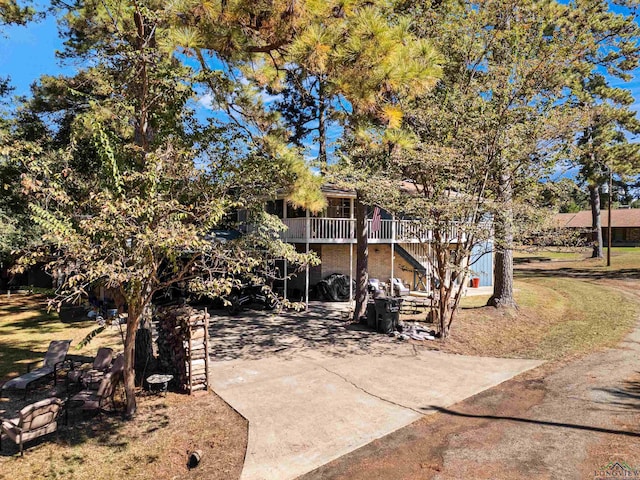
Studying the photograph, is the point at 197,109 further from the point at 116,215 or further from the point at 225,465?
the point at 225,465

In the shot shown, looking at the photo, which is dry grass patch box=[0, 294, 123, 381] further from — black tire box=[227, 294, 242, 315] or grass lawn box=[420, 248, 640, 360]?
grass lawn box=[420, 248, 640, 360]

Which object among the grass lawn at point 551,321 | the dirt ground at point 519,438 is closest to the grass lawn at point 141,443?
the dirt ground at point 519,438

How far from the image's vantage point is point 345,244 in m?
19.4

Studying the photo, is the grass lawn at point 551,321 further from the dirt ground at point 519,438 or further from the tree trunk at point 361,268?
the tree trunk at point 361,268

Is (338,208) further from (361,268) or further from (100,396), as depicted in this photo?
(100,396)


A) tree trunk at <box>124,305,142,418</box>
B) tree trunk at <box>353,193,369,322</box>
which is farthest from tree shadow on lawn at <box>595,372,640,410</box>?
tree trunk at <box>124,305,142,418</box>

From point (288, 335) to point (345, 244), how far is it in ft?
26.5

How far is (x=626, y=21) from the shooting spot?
51.4 feet

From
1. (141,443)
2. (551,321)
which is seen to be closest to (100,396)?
(141,443)

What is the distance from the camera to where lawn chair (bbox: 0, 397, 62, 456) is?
5270 mm

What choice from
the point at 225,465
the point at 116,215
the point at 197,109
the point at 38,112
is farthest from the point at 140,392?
the point at 38,112

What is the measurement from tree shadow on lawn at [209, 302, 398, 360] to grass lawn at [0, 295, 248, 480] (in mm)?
3006

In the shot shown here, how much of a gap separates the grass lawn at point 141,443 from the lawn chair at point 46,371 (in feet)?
0.81

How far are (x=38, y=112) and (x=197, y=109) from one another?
8.86 metres
